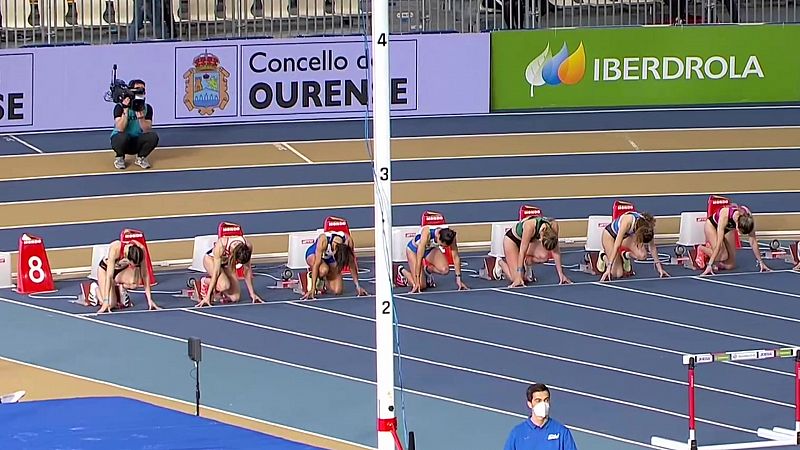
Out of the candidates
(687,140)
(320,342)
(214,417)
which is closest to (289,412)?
(214,417)

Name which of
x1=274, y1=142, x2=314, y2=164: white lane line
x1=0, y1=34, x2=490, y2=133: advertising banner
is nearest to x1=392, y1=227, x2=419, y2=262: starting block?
x1=274, y1=142, x2=314, y2=164: white lane line

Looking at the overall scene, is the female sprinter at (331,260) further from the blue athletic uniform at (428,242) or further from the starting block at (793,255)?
the starting block at (793,255)

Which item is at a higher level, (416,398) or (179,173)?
(179,173)

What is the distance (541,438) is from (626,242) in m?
8.24

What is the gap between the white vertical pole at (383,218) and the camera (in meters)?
11.0

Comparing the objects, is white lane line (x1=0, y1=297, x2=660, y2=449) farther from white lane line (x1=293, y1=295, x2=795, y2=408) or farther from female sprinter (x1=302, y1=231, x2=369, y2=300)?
female sprinter (x1=302, y1=231, x2=369, y2=300)

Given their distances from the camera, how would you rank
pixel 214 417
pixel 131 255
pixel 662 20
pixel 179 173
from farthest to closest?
pixel 662 20
pixel 179 173
pixel 131 255
pixel 214 417

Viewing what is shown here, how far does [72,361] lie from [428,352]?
2.98 m

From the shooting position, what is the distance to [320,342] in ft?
53.9

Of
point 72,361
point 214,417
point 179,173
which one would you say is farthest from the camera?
point 179,173

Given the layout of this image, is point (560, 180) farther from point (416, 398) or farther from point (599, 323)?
point (416, 398)

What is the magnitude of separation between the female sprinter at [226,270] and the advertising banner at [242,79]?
17.5 feet

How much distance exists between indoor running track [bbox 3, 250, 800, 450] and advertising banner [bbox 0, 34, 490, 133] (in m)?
4.95

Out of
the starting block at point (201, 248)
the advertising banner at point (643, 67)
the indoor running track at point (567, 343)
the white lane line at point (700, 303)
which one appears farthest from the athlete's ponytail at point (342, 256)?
the advertising banner at point (643, 67)
